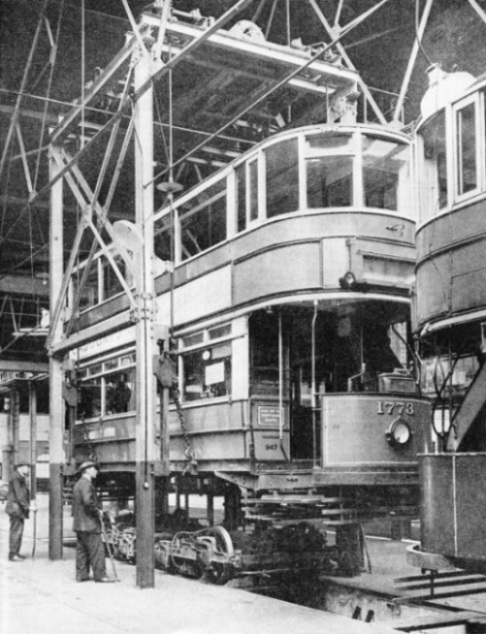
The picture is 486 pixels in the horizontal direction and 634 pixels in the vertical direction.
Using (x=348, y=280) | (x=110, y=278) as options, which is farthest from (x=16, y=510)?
(x=348, y=280)

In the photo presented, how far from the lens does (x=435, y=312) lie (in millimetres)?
7195

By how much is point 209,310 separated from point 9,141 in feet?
16.0

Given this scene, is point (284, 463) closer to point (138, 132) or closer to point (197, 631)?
point (197, 631)

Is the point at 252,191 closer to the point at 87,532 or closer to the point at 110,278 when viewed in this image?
the point at 87,532

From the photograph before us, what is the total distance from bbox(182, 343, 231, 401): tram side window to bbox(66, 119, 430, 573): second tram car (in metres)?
0.03

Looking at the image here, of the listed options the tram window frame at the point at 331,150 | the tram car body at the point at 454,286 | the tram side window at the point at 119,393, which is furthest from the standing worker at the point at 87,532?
the tram car body at the point at 454,286

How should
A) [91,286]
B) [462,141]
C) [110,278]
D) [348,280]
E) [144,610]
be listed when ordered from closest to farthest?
[462,141], [144,610], [348,280], [110,278], [91,286]

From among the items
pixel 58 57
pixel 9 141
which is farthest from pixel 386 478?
pixel 58 57

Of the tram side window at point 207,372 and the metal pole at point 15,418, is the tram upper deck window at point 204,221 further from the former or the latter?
the metal pole at point 15,418

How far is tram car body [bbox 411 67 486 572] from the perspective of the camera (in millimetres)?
6637

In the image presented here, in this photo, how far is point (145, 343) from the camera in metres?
10.5

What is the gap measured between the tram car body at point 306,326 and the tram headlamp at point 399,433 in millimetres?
17

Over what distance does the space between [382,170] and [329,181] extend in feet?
2.26

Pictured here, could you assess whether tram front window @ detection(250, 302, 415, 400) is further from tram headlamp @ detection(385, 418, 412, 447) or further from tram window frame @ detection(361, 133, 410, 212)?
tram window frame @ detection(361, 133, 410, 212)
